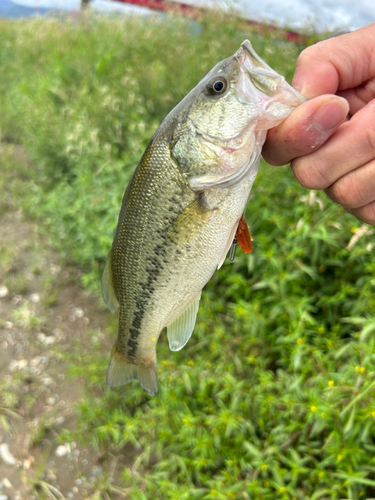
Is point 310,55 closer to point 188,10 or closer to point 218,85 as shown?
point 218,85

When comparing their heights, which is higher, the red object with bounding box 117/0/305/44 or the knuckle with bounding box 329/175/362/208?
the red object with bounding box 117/0/305/44

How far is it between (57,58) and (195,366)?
4738 mm

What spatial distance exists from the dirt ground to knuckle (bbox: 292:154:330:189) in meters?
2.43

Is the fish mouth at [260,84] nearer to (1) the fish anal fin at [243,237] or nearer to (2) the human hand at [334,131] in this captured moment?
(2) the human hand at [334,131]

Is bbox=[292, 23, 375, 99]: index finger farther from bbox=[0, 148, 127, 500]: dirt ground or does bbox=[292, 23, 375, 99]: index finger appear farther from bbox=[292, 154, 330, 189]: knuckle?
bbox=[0, 148, 127, 500]: dirt ground

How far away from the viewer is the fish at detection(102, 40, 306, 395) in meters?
1.19

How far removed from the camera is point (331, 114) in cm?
111

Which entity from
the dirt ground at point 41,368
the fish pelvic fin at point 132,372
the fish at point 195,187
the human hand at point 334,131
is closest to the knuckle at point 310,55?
the human hand at point 334,131

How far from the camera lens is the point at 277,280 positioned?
94.7 inches

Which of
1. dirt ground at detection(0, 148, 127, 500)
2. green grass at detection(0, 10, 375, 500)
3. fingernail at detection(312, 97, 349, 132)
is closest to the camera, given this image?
fingernail at detection(312, 97, 349, 132)

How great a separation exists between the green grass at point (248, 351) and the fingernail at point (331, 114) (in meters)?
0.73

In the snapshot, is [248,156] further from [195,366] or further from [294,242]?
[195,366]

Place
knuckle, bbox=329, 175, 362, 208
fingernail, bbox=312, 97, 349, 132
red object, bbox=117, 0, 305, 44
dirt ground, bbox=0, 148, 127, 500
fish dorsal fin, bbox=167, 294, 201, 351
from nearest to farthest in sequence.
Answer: fingernail, bbox=312, 97, 349, 132 < knuckle, bbox=329, 175, 362, 208 < fish dorsal fin, bbox=167, 294, 201, 351 < dirt ground, bbox=0, 148, 127, 500 < red object, bbox=117, 0, 305, 44

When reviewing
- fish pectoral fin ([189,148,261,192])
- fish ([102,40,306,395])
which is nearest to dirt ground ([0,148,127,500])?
fish ([102,40,306,395])
